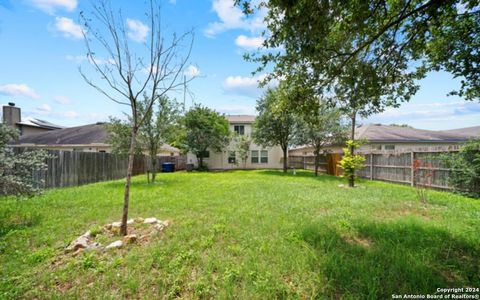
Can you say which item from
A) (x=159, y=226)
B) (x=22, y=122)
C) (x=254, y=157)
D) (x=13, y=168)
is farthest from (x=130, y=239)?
(x=22, y=122)

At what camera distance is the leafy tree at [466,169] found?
7256 mm

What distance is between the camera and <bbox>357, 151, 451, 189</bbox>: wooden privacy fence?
867 centimetres

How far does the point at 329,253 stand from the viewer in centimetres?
309

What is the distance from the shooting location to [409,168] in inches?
403

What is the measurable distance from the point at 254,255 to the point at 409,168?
10.4 meters

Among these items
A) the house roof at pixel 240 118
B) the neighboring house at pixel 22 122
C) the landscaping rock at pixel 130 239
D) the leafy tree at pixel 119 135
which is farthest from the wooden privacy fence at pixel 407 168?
the neighboring house at pixel 22 122

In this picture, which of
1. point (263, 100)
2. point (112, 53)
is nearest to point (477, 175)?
point (112, 53)

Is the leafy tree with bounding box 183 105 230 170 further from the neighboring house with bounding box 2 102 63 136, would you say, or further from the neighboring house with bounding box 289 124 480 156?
the neighboring house with bounding box 2 102 63 136

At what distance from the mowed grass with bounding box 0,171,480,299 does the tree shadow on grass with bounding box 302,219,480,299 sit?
0.01 metres

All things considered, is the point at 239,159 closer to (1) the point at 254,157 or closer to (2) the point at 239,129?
(1) the point at 254,157

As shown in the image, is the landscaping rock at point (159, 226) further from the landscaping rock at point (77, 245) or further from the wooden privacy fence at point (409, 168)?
the wooden privacy fence at point (409, 168)

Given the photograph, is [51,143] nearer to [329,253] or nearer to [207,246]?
[207,246]

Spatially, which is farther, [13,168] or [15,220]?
[15,220]

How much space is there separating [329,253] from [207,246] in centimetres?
176
